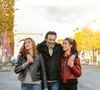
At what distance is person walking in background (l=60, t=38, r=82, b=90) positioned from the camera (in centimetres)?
881

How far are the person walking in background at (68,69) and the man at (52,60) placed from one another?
0.27 ft

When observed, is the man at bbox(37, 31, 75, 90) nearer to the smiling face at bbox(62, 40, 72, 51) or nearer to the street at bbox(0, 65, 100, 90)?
the smiling face at bbox(62, 40, 72, 51)

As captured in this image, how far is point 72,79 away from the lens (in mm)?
8844

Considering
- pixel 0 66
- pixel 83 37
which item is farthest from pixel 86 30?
pixel 0 66

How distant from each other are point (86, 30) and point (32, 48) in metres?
124

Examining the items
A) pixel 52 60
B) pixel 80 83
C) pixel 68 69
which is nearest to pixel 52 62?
pixel 52 60

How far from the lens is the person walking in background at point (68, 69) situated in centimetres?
881

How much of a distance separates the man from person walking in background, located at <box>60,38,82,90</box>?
0.08 m

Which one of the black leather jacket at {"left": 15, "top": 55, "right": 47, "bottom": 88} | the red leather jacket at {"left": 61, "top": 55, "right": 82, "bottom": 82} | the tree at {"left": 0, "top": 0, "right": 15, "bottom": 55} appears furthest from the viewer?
the tree at {"left": 0, "top": 0, "right": 15, "bottom": 55}

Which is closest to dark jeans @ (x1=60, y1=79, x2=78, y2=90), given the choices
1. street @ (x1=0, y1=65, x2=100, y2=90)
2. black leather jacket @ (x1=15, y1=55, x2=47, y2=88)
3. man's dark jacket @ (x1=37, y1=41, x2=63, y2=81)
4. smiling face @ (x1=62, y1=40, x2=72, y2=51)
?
man's dark jacket @ (x1=37, y1=41, x2=63, y2=81)

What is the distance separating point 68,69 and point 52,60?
289mm

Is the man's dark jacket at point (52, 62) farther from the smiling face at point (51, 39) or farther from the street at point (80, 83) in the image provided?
the street at point (80, 83)

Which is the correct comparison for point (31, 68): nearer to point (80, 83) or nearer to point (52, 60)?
point (52, 60)

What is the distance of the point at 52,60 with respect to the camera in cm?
886
